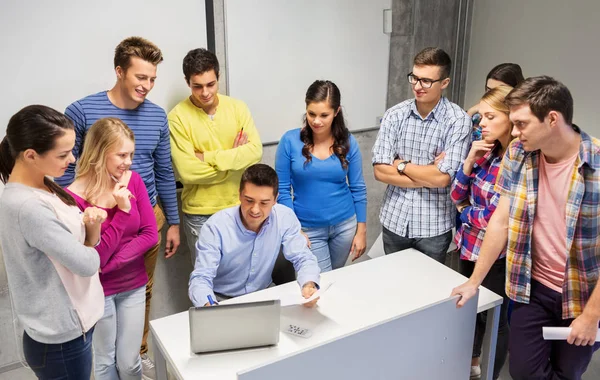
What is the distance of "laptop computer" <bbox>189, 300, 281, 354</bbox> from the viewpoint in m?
1.75

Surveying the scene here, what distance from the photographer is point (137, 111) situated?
8.43ft

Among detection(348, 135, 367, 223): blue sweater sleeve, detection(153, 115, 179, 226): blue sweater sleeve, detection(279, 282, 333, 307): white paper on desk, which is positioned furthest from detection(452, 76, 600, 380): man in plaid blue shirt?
detection(153, 115, 179, 226): blue sweater sleeve

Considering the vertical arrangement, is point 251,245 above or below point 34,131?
below

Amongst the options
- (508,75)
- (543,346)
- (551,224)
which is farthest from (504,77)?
(543,346)

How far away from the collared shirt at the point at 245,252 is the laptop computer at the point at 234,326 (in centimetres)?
40

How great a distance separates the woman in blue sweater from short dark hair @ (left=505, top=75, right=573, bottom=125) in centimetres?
106

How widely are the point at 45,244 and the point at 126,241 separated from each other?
1.90 feet

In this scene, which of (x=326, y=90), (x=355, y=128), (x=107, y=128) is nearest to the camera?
(x=107, y=128)

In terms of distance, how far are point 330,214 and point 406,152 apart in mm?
531

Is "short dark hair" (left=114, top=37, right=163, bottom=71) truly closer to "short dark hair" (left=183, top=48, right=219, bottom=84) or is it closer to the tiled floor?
"short dark hair" (left=183, top=48, right=219, bottom=84)

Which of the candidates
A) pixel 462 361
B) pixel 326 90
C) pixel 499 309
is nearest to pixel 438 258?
pixel 499 309

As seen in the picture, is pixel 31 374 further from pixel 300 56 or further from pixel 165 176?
pixel 300 56

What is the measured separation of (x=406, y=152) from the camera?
2.82 meters

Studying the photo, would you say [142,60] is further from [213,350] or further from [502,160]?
[502,160]
